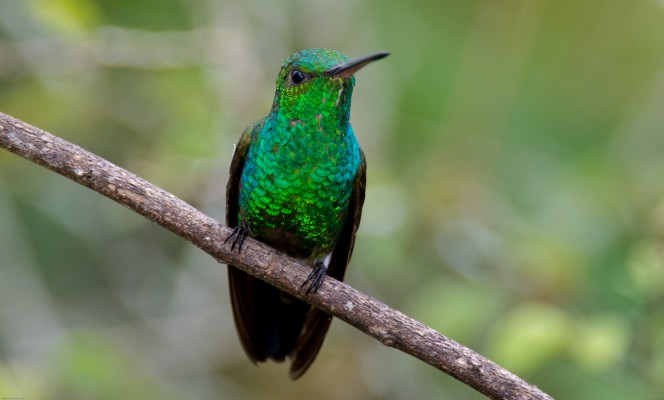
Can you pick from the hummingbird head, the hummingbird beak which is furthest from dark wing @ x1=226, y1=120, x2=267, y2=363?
the hummingbird beak

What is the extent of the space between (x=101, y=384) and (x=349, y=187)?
5.20 feet

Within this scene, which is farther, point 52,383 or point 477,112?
point 477,112

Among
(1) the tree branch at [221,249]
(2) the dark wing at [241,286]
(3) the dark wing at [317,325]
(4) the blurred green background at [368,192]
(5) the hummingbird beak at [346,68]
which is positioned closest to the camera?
(1) the tree branch at [221,249]

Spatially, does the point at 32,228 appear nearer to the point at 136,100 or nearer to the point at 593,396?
the point at 136,100

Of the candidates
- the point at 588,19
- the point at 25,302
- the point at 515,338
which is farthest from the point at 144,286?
the point at 588,19

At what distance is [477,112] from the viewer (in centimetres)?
548

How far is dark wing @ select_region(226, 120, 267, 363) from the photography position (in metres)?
4.01

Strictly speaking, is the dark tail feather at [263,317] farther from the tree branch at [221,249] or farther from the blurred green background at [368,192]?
the tree branch at [221,249]

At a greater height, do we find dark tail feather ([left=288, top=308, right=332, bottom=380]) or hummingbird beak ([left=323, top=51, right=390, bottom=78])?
hummingbird beak ([left=323, top=51, right=390, bottom=78])

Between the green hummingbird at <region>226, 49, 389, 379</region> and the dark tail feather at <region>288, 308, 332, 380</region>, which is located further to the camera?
the dark tail feather at <region>288, 308, 332, 380</region>

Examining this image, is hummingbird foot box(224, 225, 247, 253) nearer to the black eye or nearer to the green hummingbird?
the green hummingbird

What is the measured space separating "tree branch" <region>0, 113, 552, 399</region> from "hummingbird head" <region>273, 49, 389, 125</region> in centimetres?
73

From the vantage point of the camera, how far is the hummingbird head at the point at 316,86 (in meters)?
3.67

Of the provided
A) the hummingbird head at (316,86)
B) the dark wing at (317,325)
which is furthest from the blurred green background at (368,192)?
the hummingbird head at (316,86)
